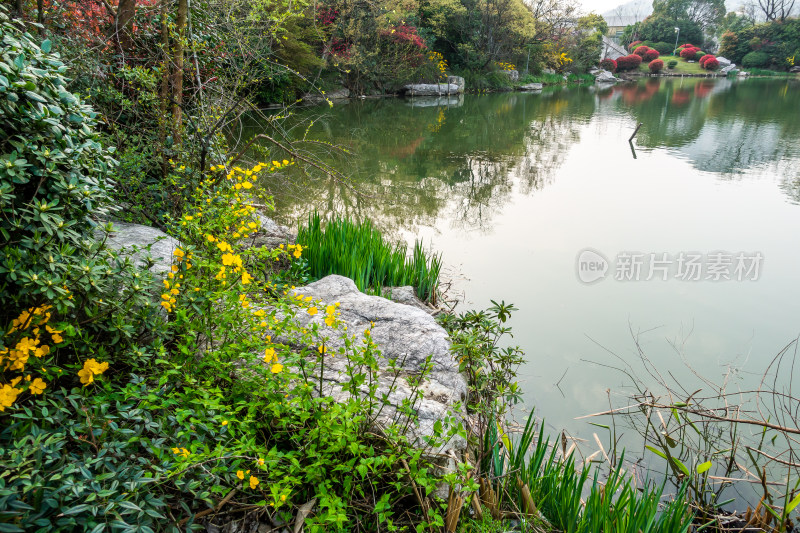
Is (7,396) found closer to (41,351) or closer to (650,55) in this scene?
(41,351)

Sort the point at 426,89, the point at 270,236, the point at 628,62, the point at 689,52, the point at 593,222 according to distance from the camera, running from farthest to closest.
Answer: the point at 689,52 → the point at 628,62 → the point at 426,89 → the point at 593,222 → the point at 270,236

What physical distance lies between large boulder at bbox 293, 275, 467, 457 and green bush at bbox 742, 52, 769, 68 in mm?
44165

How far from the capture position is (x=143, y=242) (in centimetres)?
233

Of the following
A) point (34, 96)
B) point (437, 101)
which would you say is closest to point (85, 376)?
point (34, 96)

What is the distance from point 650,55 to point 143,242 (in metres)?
45.7

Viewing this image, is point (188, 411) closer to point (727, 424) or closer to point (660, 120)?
point (727, 424)

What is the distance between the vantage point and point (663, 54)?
42156 mm

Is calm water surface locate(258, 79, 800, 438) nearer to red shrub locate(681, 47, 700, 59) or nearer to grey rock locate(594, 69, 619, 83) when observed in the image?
grey rock locate(594, 69, 619, 83)

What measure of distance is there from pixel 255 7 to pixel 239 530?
3.36 meters

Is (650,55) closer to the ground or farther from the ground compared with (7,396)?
farther from the ground

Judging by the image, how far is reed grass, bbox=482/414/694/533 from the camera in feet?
4.91

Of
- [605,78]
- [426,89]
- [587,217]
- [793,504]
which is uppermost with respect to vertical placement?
[605,78]

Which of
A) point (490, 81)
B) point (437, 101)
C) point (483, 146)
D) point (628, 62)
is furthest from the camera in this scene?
point (628, 62)

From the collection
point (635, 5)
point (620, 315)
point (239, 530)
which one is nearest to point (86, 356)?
point (239, 530)
